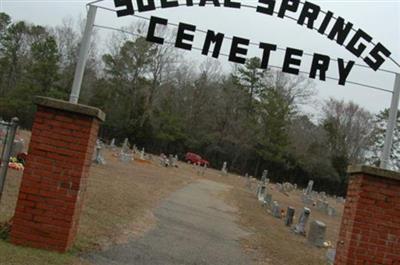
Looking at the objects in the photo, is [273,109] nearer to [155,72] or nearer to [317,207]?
[155,72]

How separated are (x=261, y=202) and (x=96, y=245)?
21.1 meters

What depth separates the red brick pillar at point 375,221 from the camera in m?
8.30

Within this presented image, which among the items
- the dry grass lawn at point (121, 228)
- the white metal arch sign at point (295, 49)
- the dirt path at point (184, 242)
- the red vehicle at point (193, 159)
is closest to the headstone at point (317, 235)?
the dry grass lawn at point (121, 228)

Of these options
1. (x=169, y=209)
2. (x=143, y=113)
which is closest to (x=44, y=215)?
(x=169, y=209)

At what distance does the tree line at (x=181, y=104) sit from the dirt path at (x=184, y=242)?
4627cm

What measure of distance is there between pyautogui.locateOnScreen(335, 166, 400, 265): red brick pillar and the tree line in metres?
56.2

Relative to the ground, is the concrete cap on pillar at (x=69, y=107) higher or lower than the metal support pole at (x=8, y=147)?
higher

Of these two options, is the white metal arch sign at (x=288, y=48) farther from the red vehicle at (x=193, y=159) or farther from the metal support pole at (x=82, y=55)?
the red vehicle at (x=193, y=159)

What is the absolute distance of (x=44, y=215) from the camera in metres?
8.03

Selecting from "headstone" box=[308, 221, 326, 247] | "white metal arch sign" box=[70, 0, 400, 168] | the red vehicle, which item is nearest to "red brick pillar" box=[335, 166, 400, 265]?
"white metal arch sign" box=[70, 0, 400, 168]

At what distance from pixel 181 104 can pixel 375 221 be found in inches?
2644

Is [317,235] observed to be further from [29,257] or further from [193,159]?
[193,159]

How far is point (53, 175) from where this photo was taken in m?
8.05

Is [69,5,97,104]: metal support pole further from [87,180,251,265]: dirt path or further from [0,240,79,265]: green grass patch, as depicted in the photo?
[87,180,251,265]: dirt path
